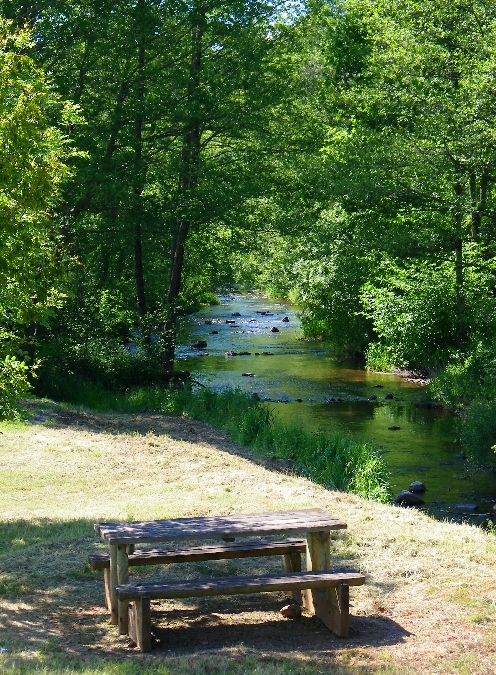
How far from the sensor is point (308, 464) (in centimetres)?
1366

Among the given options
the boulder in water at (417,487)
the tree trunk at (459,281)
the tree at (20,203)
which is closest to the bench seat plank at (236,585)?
the tree at (20,203)

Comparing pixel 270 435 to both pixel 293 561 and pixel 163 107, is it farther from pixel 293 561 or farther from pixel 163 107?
pixel 163 107

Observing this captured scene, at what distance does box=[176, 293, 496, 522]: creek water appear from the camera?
14.0 meters

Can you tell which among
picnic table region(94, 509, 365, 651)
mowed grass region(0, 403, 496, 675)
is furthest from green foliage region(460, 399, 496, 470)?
picnic table region(94, 509, 365, 651)

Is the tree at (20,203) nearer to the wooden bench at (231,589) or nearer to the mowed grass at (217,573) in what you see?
the mowed grass at (217,573)

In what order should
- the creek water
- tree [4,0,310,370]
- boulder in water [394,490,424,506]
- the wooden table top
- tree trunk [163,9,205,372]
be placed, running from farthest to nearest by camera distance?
tree trunk [163,9,205,372] → tree [4,0,310,370] → the creek water → boulder in water [394,490,424,506] → the wooden table top

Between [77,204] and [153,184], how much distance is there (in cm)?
247

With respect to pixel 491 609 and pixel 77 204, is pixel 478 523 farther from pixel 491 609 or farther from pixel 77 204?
Answer: pixel 77 204

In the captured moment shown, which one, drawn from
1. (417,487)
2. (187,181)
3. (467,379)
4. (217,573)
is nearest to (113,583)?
(217,573)

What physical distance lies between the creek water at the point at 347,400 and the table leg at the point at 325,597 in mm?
5968

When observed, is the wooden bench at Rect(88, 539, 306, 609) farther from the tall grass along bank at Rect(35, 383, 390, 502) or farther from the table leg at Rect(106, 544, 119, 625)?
the tall grass along bank at Rect(35, 383, 390, 502)

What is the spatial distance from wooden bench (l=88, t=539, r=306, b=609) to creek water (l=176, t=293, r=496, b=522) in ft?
18.9

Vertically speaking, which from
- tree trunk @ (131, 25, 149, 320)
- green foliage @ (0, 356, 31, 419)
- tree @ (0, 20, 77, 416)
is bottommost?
green foliage @ (0, 356, 31, 419)

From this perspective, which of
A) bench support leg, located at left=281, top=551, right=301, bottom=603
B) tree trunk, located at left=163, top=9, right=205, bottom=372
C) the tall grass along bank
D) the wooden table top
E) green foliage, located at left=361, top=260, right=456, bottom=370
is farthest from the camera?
green foliage, located at left=361, top=260, right=456, bottom=370
